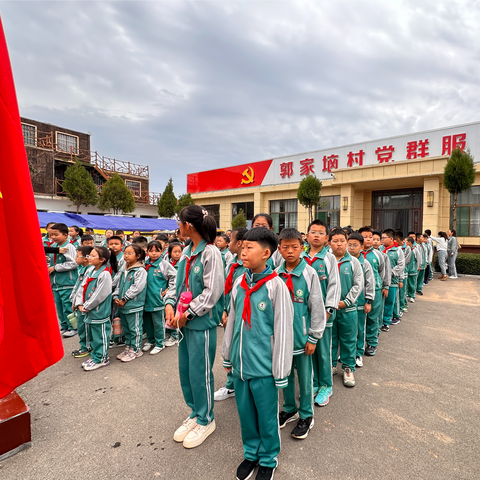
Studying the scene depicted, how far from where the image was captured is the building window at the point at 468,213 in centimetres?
1340

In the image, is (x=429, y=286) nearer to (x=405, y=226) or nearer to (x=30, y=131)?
(x=405, y=226)

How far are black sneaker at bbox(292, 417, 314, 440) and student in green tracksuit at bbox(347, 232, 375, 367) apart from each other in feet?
5.27

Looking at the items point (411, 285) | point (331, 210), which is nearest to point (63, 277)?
point (411, 285)

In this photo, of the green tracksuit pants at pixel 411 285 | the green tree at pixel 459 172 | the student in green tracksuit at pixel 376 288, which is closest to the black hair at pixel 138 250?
the student in green tracksuit at pixel 376 288

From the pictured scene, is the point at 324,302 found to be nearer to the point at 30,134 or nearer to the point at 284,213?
the point at 284,213

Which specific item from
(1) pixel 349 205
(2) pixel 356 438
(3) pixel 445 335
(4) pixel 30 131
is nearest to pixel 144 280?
(2) pixel 356 438

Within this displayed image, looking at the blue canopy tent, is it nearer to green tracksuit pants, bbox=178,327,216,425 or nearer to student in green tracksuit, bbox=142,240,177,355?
student in green tracksuit, bbox=142,240,177,355

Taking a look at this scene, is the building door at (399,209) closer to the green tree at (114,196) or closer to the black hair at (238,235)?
the black hair at (238,235)

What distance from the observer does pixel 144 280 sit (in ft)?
13.9

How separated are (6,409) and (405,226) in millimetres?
16928

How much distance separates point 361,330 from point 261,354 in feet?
8.30

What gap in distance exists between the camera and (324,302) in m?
3.02

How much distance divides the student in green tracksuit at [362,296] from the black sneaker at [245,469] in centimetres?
230

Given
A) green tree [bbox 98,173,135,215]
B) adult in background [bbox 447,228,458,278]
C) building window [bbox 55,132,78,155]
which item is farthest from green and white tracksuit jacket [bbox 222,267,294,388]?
building window [bbox 55,132,78,155]
